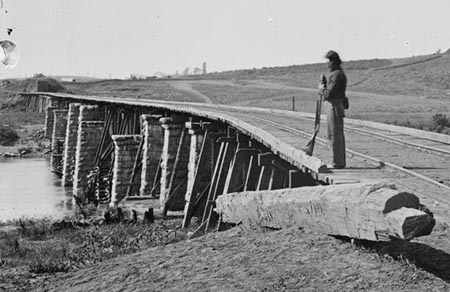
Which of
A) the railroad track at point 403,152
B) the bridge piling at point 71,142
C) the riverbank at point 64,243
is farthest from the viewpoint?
the bridge piling at point 71,142

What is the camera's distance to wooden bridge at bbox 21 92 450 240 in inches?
241

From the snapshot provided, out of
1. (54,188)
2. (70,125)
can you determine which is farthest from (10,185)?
(70,125)

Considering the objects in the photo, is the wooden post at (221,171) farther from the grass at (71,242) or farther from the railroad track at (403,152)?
the railroad track at (403,152)

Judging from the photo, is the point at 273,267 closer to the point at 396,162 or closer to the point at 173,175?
the point at 396,162

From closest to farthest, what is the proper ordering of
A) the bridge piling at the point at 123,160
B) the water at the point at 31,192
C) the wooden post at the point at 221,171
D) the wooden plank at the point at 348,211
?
the wooden plank at the point at 348,211, the wooden post at the point at 221,171, the bridge piling at the point at 123,160, the water at the point at 31,192

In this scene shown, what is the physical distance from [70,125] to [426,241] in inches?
1356

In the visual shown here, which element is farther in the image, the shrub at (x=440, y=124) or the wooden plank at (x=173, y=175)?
the shrub at (x=440, y=124)

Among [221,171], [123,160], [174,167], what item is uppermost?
[221,171]

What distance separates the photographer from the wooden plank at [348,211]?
536 cm

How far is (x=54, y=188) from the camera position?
36781mm

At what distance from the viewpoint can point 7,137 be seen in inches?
2430

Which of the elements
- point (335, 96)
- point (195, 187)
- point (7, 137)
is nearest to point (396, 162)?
point (335, 96)

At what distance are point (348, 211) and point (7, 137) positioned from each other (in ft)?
192

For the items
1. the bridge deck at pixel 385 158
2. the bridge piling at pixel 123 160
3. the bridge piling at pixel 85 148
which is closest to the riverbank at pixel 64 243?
the bridge deck at pixel 385 158
